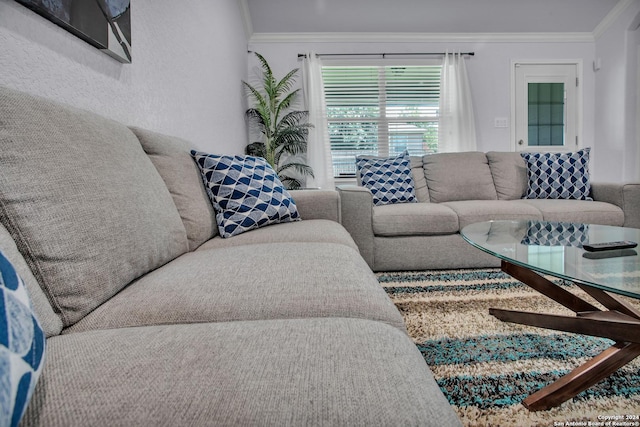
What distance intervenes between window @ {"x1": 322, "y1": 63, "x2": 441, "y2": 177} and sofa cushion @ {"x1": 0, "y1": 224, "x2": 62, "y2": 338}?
3.76m

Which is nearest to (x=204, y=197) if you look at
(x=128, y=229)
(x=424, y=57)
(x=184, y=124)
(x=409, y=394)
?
(x=128, y=229)

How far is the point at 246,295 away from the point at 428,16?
4.22 meters

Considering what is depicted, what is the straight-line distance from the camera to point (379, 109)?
420 cm

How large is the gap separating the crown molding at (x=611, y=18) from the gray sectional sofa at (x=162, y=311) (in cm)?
490

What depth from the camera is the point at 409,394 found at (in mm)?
393

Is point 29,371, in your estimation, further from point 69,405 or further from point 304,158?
point 304,158

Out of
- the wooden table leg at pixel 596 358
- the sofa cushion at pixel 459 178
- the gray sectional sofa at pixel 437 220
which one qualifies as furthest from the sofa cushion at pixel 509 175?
the wooden table leg at pixel 596 358

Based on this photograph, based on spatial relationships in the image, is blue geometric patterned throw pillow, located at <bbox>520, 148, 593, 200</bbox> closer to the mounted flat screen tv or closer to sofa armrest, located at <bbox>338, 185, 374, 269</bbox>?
sofa armrest, located at <bbox>338, 185, 374, 269</bbox>

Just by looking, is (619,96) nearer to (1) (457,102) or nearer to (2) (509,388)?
(1) (457,102)

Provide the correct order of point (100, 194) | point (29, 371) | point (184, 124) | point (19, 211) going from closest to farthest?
point (29, 371), point (19, 211), point (100, 194), point (184, 124)

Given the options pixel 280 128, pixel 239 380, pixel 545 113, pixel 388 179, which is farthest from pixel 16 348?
pixel 545 113

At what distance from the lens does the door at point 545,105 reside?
14.0 feet

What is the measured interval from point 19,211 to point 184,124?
63.3 inches

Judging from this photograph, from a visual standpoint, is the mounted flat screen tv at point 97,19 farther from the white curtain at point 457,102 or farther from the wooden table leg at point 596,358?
the white curtain at point 457,102
